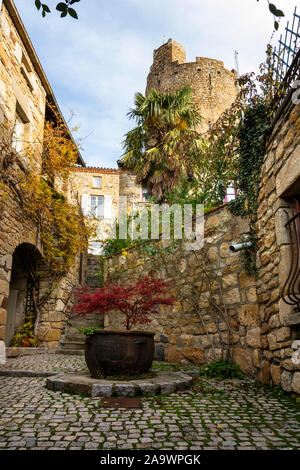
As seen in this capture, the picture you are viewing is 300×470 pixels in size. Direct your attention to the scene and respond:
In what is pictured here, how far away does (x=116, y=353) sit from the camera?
3988 mm

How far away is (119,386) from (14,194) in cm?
415

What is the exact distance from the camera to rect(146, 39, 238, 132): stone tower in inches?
805

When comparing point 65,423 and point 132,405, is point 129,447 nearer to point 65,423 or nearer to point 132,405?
point 65,423

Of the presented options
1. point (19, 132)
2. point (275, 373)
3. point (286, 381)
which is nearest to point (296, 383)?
point (286, 381)

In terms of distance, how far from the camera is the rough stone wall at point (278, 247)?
328 centimetres

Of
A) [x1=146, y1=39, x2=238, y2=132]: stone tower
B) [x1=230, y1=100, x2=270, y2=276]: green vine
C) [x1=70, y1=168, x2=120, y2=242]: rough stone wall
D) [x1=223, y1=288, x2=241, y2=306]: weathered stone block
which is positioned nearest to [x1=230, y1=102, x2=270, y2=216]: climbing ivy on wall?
[x1=230, y1=100, x2=270, y2=276]: green vine

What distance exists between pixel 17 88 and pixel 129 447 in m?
6.49

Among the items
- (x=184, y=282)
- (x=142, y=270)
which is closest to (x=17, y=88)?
(x=142, y=270)

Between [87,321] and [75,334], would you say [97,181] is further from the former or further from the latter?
[75,334]

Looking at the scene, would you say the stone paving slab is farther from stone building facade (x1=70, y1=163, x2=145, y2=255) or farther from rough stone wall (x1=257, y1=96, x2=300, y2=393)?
stone building facade (x1=70, y1=163, x2=145, y2=255)

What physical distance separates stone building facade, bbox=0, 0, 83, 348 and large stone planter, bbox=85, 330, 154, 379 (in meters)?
2.37

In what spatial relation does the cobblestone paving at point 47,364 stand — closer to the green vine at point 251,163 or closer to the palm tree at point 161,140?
the green vine at point 251,163

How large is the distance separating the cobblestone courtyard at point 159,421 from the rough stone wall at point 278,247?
0.97ft

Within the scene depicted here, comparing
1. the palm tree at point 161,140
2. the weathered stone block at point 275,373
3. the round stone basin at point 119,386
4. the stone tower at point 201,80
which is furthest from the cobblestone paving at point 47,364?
the stone tower at point 201,80
